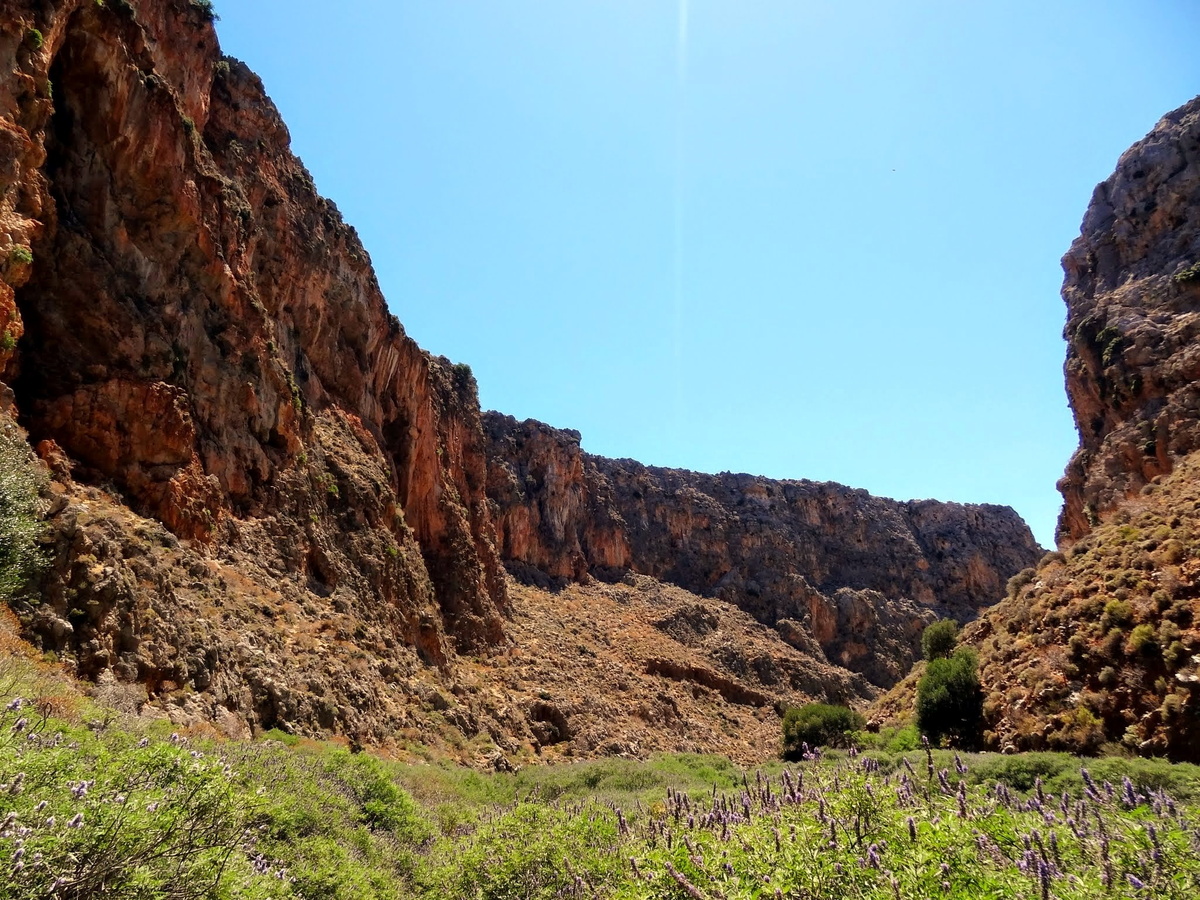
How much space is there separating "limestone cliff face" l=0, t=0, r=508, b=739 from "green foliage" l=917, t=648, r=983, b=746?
60.5ft

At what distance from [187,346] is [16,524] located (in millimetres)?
10389

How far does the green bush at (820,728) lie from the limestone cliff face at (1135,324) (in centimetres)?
1370

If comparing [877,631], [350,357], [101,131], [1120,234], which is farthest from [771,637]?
[101,131]

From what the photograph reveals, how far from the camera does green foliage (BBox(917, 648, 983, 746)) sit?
18.4 m

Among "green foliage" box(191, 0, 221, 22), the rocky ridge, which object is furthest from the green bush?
"green foliage" box(191, 0, 221, 22)

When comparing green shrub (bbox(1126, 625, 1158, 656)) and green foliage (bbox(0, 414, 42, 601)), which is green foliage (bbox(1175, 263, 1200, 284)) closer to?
green shrub (bbox(1126, 625, 1158, 656))

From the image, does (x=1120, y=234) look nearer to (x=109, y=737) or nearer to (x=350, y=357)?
(x=350, y=357)

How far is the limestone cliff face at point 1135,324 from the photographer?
2198 centimetres

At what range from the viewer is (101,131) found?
17766 mm

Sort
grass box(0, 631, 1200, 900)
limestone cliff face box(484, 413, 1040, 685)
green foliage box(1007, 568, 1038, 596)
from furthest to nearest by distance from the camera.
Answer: limestone cliff face box(484, 413, 1040, 685) → green foliage box(1007, 568, 1038, 596) → grass box(0, 631, 1200, 900)

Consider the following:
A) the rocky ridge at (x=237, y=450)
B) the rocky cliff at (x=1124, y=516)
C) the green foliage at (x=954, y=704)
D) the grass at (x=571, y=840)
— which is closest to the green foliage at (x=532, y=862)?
the grass at (x=571, y=840)

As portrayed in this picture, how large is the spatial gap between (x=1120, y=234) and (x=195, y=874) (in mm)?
38526

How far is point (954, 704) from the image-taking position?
18.9m

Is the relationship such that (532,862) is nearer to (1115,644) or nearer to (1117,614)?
(1115,644)
